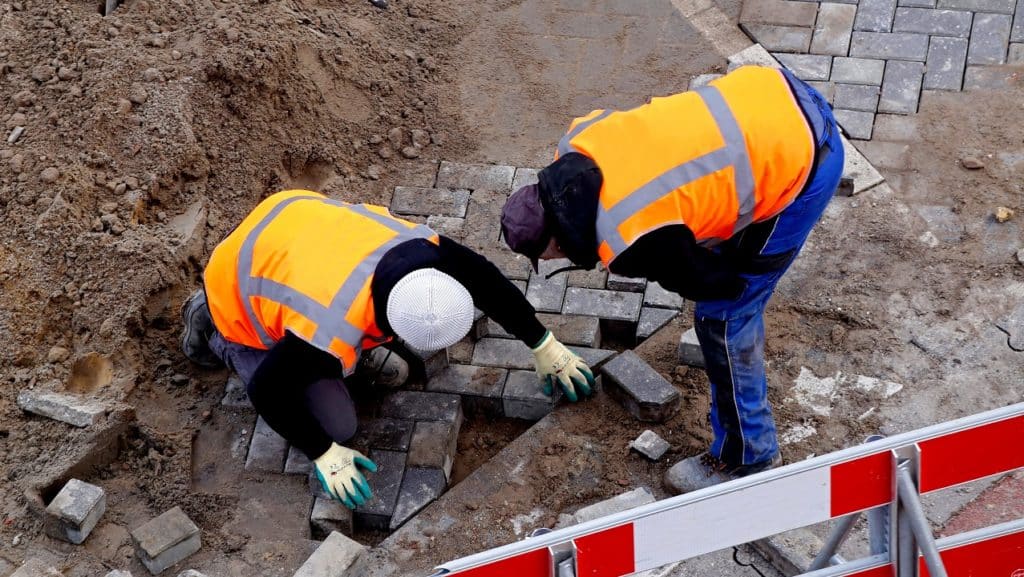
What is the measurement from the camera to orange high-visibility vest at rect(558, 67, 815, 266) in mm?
3973

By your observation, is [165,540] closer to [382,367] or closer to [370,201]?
[382,367]

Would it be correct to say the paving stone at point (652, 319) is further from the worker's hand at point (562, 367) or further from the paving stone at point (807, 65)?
the paving stone at point (807, 65)

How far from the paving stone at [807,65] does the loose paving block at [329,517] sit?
420cm

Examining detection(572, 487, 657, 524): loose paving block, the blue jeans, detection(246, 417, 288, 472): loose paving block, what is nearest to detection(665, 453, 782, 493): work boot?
the blue jeans

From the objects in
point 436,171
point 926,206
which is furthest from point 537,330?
point 926,206

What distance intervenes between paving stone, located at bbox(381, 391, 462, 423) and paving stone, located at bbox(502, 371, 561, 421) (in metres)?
0.26

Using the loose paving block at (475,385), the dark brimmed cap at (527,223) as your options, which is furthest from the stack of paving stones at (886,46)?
the dark brimmed cap at (527,223)

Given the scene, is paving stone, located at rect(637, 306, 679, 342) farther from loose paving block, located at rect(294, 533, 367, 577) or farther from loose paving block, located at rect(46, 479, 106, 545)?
loose paving block, located at rect(46, 479, 106, 545)

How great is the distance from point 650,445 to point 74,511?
106 inches

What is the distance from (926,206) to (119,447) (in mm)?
4700

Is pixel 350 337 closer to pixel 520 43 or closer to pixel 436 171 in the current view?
pixel 436 171

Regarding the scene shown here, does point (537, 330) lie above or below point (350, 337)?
below

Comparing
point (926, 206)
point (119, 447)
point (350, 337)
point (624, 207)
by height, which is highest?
point (624, 207)

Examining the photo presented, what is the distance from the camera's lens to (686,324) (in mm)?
5715
